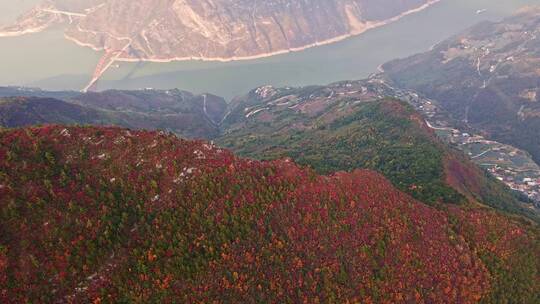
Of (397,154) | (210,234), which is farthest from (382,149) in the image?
(210,234)

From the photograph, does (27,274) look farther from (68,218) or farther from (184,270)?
(184,270)

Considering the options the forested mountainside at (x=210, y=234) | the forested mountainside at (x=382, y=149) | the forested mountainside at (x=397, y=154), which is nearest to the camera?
the forested mountainside at (x=210, y=234)

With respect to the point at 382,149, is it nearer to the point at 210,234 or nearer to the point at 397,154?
the point at 397,154

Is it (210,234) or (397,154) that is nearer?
(210,234)

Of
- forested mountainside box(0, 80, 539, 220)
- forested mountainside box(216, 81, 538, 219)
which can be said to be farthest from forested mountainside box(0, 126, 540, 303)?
forested mountainside box(216, 81, 538, 219)

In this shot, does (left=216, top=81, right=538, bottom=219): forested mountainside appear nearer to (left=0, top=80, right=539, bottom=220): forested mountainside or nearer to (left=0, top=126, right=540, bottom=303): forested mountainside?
(left=0, top=80, right=539, bottom=220): forested mountainside

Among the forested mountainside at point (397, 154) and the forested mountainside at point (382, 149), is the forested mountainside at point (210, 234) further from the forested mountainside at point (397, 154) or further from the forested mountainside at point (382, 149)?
the forested mountainside at point (397, 154)

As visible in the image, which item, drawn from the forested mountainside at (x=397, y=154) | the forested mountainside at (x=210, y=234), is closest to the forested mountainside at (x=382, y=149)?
the forested mountainside at (x=397, y=154)

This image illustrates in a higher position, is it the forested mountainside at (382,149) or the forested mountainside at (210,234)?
the forested mountainside at (210,234)
